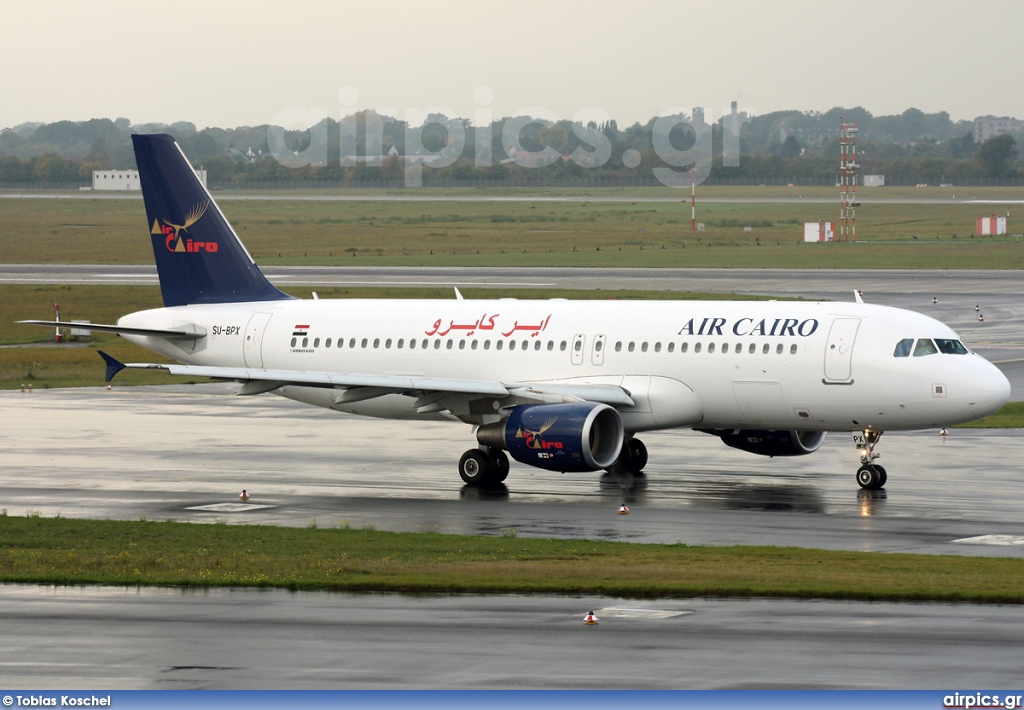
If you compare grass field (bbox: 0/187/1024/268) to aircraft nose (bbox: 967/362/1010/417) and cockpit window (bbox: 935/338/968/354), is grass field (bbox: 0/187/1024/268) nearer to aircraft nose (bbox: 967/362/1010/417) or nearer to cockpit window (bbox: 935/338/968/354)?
cockpit window (bbox: 935/338/968/354)

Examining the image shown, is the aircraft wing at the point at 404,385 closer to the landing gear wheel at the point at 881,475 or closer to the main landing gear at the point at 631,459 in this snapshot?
the main landing gear at the point at 631,459

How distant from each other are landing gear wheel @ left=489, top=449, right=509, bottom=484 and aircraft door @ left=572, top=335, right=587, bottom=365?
297 cm

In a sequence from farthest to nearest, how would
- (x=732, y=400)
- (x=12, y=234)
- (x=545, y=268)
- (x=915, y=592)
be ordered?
1. (x=12, y=234)
2. (x=545, y=268)
3. (x=732, y=400)
4. (x=915, y=592)

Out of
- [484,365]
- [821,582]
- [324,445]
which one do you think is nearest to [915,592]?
[821,582]

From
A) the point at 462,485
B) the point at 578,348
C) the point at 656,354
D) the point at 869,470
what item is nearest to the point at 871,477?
the point at 869,470

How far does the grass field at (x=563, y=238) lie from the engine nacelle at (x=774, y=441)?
6655 cm

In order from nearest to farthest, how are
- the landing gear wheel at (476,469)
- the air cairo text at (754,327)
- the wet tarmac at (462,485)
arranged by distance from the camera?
the wet tarmac at (462,485) → the air cairo text at (754,327) → the landing gear wheel at (476,469)

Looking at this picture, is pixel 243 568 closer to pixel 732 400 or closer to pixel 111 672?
pixel 111 672

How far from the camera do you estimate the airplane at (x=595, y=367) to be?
3431 cm

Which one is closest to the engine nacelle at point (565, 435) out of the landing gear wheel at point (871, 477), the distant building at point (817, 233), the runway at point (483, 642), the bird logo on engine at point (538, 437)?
the bird logo on engine at point (538, 437)

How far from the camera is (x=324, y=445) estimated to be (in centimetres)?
4300

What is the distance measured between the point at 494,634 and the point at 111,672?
16.0ft

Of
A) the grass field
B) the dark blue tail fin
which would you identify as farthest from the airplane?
the grass field

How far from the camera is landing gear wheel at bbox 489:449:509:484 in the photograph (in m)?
36.2
